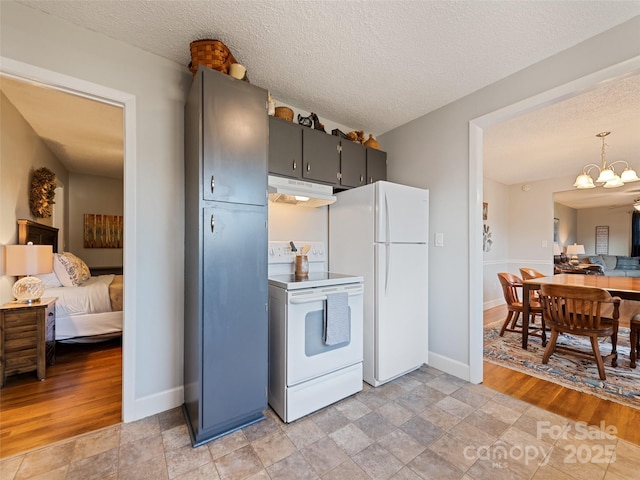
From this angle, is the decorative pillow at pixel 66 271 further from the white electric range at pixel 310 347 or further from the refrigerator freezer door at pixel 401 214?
the refrigerator freezer door at pixel 401 214

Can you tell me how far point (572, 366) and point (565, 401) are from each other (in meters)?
0.86

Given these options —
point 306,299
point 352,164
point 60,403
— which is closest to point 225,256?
point 306,299

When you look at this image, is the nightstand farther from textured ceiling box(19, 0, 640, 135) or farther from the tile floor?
textured ceiling box(19, 0, 640, 135)

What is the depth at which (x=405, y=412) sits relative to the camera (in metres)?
1.95

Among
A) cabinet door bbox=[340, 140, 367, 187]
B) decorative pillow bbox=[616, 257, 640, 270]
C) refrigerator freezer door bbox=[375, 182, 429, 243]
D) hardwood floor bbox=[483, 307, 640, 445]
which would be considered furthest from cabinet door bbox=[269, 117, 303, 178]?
decorative pillow bbox=[616, 257, 640, 270]

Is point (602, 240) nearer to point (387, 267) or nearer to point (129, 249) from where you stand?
point (387, 267)

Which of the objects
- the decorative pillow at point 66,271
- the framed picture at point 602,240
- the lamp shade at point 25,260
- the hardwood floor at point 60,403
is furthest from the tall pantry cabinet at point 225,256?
the framed picture at point 602,240

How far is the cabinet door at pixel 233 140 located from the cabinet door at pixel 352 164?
1.02 metres

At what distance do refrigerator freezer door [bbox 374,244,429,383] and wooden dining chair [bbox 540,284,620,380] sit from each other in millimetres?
1248

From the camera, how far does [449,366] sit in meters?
2.55

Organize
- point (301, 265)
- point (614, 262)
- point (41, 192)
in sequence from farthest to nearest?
point (614, 262) < point (41, 192) < point (301, 265)

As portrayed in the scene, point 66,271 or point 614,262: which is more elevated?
point 66,271

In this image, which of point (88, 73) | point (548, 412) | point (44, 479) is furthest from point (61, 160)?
point (548, 412)

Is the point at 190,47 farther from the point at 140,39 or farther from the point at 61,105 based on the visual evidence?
the point at 61,105
